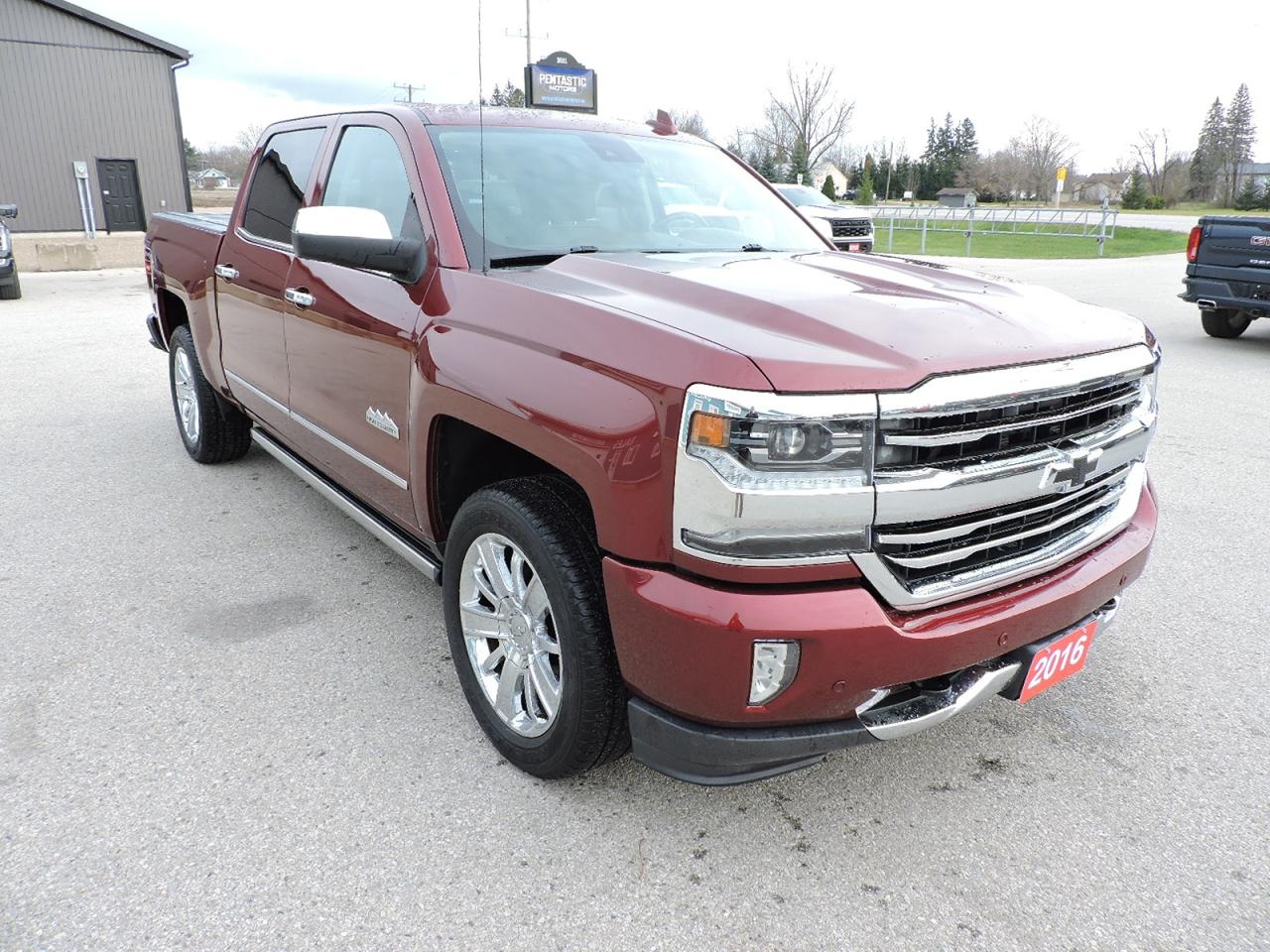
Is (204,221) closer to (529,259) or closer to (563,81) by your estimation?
(529,259)

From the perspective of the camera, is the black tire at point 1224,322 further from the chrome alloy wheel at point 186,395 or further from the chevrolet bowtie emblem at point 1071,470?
the chrome alloy wheel at point 186,395

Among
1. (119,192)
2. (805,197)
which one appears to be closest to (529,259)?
(805,197)

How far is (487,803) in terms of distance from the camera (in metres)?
2.51

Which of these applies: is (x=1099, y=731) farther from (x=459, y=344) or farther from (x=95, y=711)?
(x=95, y=711)

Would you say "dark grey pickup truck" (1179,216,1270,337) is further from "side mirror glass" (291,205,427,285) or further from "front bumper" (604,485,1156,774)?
"side mirror glass" (291,205,427,285)

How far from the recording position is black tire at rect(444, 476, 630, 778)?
2.23 meters

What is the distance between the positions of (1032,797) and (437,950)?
1636mm

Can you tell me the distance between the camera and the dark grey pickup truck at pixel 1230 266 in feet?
30.6

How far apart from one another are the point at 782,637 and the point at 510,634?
3.11 ft

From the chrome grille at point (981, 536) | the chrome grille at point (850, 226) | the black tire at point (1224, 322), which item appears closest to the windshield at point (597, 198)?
the chrome grille at point (981, 536)

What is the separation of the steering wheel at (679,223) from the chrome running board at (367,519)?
140 centimetres

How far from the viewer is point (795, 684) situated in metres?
1.97

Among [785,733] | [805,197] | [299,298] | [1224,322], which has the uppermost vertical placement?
[805,197]

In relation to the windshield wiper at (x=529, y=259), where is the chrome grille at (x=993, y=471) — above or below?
below
